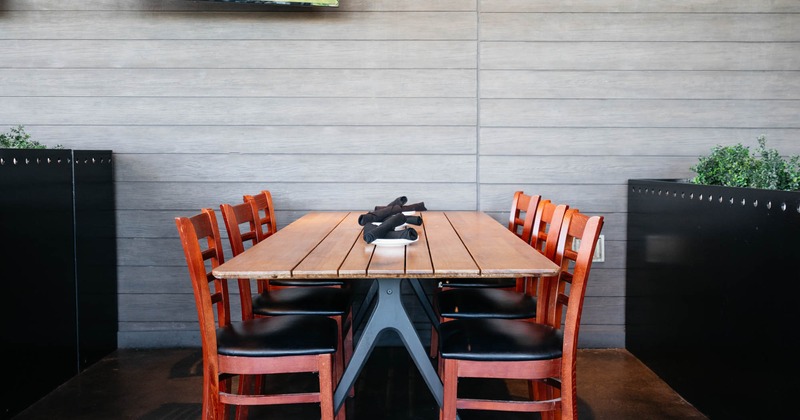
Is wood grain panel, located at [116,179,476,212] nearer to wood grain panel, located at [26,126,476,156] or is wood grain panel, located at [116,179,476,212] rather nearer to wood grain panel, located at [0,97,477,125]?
wood grain panel, located at [26,126,476,156]

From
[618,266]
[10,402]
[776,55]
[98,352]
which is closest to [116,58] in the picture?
[98,352]

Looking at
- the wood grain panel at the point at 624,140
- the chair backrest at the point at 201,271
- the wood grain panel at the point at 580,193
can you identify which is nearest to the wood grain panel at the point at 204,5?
the wood grain panel at the point at 624,140

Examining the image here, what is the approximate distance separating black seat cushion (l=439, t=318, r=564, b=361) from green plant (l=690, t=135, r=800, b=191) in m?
1.16

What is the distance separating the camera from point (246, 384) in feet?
8.11

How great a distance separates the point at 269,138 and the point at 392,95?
31.1 inches

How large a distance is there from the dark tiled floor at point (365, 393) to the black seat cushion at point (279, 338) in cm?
70

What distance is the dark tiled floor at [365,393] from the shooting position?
267 centimetres

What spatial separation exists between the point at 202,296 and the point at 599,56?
2.78 metres

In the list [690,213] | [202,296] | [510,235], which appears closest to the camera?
[202,296]

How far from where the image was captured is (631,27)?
142 inches

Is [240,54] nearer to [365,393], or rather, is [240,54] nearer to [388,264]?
[365,393]

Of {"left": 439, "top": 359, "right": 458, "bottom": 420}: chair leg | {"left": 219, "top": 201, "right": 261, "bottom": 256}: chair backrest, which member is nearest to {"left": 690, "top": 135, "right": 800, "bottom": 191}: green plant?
{"left": 439, "top": 359, "right": 458, "bottom": 420}: chair leg

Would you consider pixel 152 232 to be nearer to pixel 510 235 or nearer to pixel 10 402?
pixel 10 402

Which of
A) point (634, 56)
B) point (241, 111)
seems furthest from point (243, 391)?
point (634, 56)
